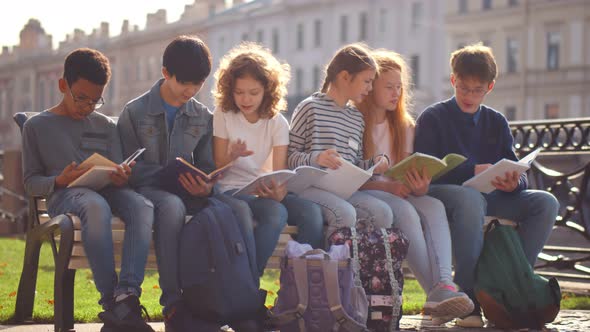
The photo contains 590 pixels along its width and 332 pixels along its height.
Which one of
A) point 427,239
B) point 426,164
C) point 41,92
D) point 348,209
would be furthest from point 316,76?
point 348,209

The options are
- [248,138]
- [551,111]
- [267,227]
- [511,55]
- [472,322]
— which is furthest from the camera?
[511,55]

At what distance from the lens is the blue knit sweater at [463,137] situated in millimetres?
5984

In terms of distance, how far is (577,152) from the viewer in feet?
25.7

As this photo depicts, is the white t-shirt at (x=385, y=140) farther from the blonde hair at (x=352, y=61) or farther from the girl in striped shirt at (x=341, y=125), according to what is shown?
the blonde hair at (x=352, y=61)

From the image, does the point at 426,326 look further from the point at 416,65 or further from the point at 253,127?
the point at 416,65

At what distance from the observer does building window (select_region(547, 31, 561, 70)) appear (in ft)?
154

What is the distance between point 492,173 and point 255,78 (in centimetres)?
132

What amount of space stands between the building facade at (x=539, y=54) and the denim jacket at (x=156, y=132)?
41559mm

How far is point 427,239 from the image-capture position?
18.2 ft

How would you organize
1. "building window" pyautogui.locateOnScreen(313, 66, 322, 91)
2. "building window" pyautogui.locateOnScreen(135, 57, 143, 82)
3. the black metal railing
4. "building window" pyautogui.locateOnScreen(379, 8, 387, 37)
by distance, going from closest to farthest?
1. the black metal railing
2. "building window" pyautogui.locateOnScreen(379, 8, 387, 37)
3. "building window" pyautogui.locateOnScreen(313, 66, 322, 91)
4. "building window" pyautogui.locateOnScreen(135, 57, 143, 82)

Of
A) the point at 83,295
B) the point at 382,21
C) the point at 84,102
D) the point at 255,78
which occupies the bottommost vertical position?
the point at 83,295

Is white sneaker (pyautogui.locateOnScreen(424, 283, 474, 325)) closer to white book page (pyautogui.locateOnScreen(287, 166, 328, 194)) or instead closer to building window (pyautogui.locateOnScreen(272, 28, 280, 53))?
white book page (pyautogui.locateOnScreen(287, 166, 328, 194))

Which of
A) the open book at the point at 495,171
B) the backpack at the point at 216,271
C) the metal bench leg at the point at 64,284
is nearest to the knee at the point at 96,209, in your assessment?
the metal bench leg at the point at 64,284

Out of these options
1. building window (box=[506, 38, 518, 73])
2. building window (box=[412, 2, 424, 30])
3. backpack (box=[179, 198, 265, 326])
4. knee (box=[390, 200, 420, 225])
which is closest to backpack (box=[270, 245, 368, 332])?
backpack (box=[179, 198, 265, 326])
